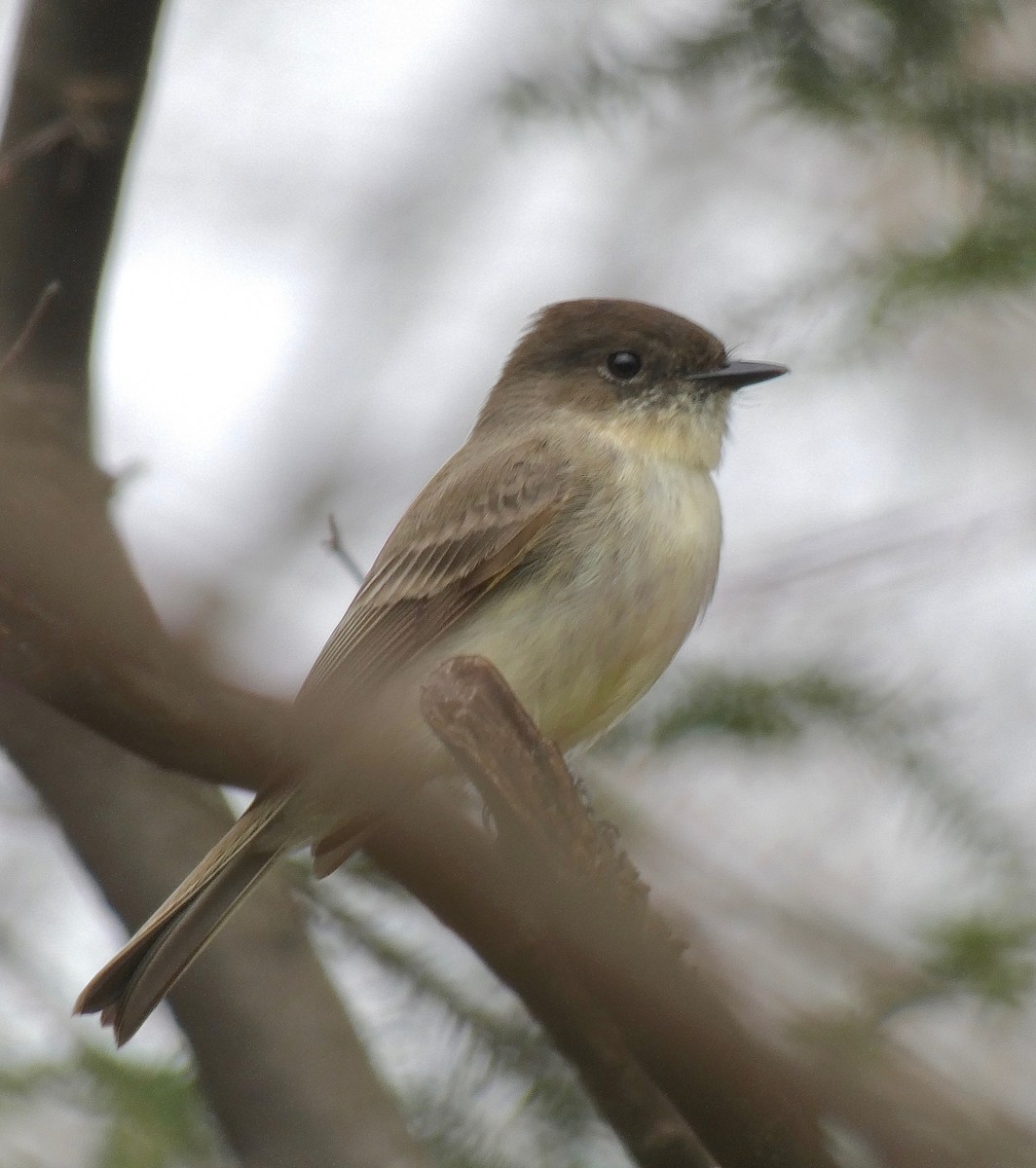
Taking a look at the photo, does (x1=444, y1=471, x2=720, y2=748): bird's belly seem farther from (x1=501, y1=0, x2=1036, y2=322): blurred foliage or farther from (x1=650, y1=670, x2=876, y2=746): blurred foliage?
(x1=501, y1=0, x2=1036, y2=322): blurred foliage

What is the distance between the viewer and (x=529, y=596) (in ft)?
10.9

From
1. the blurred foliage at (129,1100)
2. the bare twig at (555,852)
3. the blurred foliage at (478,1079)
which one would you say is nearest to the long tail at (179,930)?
the blurred foliage at (129,1100)

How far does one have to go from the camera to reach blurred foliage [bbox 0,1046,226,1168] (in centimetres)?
279

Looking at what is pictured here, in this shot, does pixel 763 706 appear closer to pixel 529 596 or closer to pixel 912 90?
pixel 529 596

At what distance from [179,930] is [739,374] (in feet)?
6.12

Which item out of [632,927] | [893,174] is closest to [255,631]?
[632,927]

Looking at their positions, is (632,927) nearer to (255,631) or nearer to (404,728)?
(255,631)

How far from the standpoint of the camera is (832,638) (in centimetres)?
315

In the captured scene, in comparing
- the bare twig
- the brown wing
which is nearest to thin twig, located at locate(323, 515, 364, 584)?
the brown wing

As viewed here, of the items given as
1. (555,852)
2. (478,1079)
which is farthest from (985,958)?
(478,1079)

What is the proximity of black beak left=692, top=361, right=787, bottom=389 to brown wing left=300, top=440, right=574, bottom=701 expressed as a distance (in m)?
0.49

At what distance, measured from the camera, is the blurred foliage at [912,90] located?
9.61 feet

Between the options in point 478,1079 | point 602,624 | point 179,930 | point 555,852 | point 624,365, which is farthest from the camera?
point 624,365

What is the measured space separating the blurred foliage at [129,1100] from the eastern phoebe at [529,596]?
125 millimetres
